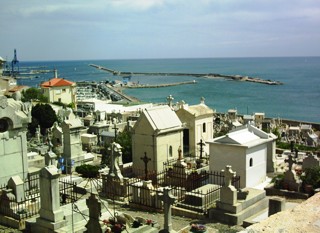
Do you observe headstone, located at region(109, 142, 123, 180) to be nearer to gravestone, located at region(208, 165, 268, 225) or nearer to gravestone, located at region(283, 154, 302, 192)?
gravestone, located at region(208, 165, 268, 225)

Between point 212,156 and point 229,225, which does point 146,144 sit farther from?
point 229,225

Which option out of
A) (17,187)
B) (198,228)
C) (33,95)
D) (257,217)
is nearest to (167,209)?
(198,228)

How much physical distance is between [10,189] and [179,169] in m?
7.25

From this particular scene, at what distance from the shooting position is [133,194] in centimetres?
1480

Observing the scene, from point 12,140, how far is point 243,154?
8803mm

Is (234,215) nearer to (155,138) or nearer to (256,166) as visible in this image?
(256,166)

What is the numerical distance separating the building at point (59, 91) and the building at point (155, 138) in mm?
35780

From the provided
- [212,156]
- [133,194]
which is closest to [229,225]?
[133,194]

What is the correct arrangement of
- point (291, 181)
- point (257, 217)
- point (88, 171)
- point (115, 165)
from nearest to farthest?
1. point (257, 217)
2. point (291, 181)
3. point (115, 165)
4. point (88, 171)

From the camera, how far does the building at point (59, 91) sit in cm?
5328

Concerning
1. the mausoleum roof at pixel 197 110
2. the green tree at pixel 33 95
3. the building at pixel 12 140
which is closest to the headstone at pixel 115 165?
the building at pixel 12 140

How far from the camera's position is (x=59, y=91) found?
2128 inches

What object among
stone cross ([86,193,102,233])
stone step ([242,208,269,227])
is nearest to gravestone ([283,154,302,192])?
stone step ([242,208,269,227])

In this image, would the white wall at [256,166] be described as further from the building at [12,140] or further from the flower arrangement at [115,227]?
the building at [12,140]
